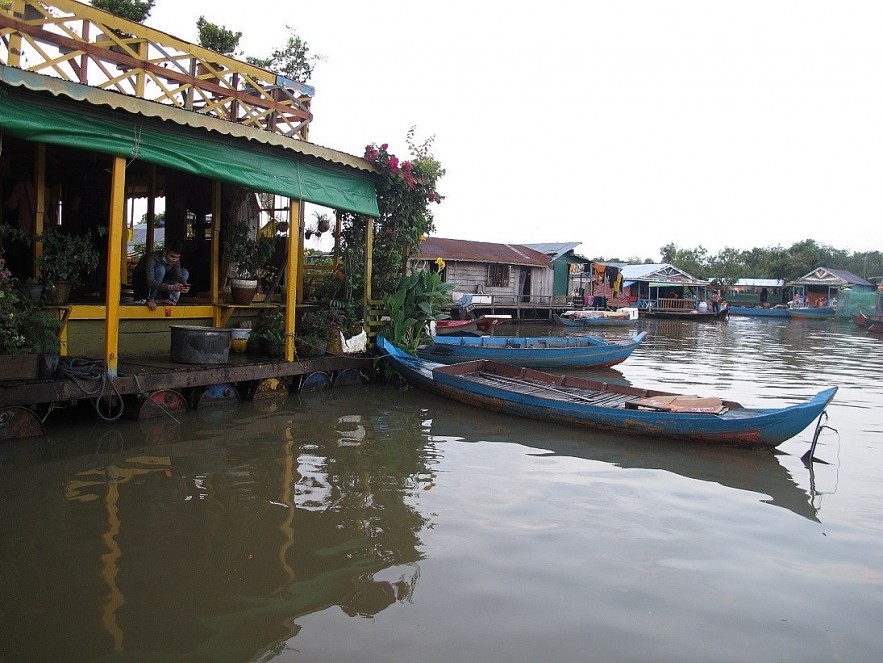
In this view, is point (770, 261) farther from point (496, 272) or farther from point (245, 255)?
point (245, 255)

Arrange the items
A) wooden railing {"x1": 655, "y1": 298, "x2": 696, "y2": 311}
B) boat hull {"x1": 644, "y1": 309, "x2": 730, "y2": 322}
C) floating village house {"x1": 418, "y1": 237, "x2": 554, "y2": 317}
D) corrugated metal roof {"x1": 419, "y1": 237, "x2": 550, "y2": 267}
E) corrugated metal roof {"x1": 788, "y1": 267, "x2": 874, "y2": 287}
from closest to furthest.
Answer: corrugated metal roof {"x1": 419, "y1": 237, "x2": 550, "y2": 267} → floating village house {"x1": 418, "y1": 237, "x2": 554, "y2": 317} → boat hull {"x1": 644, "y1": 309, "x2": 730, "y2": 322} → wooden railing {"x1": 655, "y1": 298, "x2": 696, "y2": 311} → corrugated metal roof {"x1": 788, "y1": 267, "x2": 874, "y2": 287}

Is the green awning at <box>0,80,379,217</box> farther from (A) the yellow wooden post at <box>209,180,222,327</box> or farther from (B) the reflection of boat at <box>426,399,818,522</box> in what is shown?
(B) the reflection of boat at <box>426,399,818,522</box>

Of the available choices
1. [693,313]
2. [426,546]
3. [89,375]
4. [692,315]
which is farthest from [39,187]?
[692,315]

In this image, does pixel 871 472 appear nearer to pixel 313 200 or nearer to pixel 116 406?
pixel 313 200

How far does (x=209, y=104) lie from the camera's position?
10.1m

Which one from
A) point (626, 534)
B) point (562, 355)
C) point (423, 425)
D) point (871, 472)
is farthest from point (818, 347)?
point (626, 534)

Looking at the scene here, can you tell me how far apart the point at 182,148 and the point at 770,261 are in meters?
59.1

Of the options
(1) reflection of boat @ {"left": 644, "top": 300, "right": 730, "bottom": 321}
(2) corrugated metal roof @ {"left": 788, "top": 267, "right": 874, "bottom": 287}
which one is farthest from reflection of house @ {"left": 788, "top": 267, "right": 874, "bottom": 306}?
(1) reflection of boat @ {"left": 644, "top": 300, "right": 730, "bottom": 321}

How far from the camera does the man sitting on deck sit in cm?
921

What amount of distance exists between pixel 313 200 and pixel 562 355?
7.63m

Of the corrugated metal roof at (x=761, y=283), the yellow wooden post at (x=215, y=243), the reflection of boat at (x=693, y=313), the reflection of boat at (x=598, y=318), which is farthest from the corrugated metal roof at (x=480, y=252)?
the corrugated metal roof at (x=761, y=283)

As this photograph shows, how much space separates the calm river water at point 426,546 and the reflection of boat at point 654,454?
1.5 inches

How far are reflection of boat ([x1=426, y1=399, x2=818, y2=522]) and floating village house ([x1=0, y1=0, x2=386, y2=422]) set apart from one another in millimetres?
3285

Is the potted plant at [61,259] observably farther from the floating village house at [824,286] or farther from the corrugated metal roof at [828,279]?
the corrugated metal roof at [828,279]
